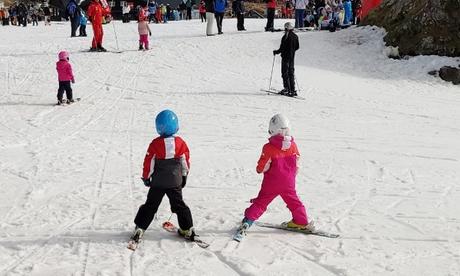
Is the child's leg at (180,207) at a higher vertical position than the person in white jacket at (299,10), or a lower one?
lower

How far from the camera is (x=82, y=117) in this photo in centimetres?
1123

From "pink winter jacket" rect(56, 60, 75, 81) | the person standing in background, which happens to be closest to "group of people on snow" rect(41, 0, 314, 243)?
"pink winter jacket" rect(56, 60, 75, 81)

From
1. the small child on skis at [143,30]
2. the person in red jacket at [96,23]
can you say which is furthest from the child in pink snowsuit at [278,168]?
the person in red jacket at [96,23]

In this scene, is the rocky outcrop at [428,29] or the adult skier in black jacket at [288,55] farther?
the rocky outcrop at [428,29]

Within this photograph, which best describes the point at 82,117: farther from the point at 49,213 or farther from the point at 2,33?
the point at 2,33

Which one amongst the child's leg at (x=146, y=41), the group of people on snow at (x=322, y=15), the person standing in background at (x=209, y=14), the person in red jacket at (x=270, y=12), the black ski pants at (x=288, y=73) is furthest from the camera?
the person in red jacket at (x=270, y=12)

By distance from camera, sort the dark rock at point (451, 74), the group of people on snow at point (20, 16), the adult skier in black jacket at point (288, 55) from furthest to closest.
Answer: the group of people on snow at point (20, 16)
the dark rock at point (451, 74)
the adult skier in black jacket at point (288, 55)

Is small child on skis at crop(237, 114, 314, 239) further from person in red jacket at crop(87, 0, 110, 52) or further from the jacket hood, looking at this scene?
person in red jacket at crop(87, 0, 110, 52)

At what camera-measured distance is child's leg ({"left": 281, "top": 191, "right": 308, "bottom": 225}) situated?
5.39 m

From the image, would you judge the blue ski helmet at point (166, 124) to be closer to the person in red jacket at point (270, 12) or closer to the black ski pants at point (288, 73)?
the black ski pants at point (288, 73)

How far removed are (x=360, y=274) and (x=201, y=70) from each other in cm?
1252

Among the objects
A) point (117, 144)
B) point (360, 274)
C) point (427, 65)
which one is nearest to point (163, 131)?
point (360, 274)

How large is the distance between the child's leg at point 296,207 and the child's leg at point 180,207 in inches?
38.5

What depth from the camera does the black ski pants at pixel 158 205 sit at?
5.08 meters
